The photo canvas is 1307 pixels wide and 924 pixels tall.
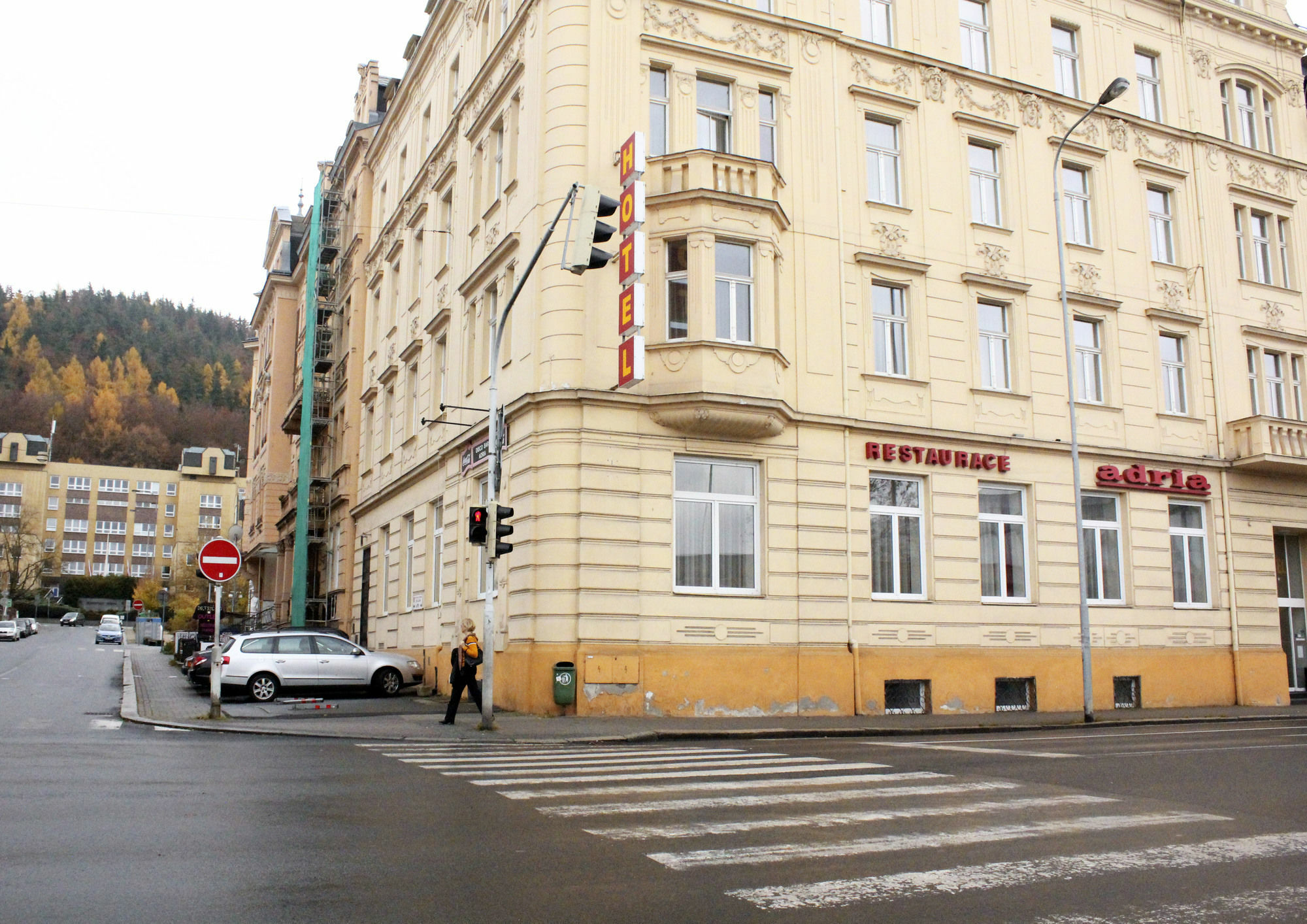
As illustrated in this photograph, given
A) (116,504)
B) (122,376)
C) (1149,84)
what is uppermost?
(122,376)

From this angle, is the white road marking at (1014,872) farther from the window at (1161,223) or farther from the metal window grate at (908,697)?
the window at (1161,223)

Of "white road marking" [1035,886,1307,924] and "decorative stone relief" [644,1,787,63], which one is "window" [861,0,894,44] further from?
"white road marking" [1035,886,1307,924]

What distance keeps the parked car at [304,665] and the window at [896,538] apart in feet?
34.9

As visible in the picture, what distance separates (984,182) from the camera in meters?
25.7

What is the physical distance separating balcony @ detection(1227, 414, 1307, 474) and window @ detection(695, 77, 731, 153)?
14.3 m

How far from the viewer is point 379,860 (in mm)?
7031

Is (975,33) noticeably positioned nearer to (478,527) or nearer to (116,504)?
(478,527)

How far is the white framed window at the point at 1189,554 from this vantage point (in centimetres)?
2622

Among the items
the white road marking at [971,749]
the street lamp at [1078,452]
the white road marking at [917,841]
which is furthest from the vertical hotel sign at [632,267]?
the white road marking at [917,841]

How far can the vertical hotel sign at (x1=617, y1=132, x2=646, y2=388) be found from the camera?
64.3 feet

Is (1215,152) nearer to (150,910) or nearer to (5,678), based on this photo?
(150,910)

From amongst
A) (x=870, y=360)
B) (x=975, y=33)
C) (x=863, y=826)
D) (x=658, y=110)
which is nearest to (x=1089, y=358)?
(x=870, y=360)

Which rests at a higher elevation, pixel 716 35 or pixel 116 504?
pixel 116 504

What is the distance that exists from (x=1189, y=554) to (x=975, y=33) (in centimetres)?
1312
